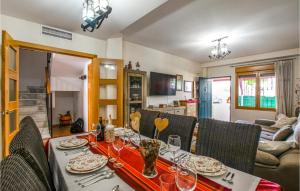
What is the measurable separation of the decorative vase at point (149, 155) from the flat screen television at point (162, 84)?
11.4 feet

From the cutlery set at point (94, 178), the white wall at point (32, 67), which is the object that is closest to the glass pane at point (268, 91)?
the cutlery set at point (94, 178)

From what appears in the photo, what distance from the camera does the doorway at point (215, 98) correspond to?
20.0ft

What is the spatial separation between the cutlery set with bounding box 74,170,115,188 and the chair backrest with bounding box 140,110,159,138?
94 centimetres

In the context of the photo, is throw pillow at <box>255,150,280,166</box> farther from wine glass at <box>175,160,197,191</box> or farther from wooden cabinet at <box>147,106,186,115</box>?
wooden cabinet at <box>147,106,186,115</box>

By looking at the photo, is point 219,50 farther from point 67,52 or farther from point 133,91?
point 67,52

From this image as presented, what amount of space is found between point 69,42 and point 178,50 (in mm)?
2900

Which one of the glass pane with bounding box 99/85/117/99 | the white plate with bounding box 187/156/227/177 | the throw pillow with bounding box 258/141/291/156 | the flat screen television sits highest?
the flat screen television

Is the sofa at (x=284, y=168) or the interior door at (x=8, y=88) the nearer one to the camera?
the sofa at (x=284, y=168)

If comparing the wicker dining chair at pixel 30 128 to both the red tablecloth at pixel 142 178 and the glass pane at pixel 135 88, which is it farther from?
the glass pane at pixel 135 88

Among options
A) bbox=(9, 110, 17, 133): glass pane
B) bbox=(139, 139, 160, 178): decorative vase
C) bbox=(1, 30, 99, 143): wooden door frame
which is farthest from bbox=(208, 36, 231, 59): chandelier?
bbox=(9, 110, 17, 133): glass pane

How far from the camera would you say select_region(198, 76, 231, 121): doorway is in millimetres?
6086

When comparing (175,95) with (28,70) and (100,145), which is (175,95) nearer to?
(100,145)

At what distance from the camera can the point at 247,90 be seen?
5.26 m

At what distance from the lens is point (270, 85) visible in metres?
4.82
